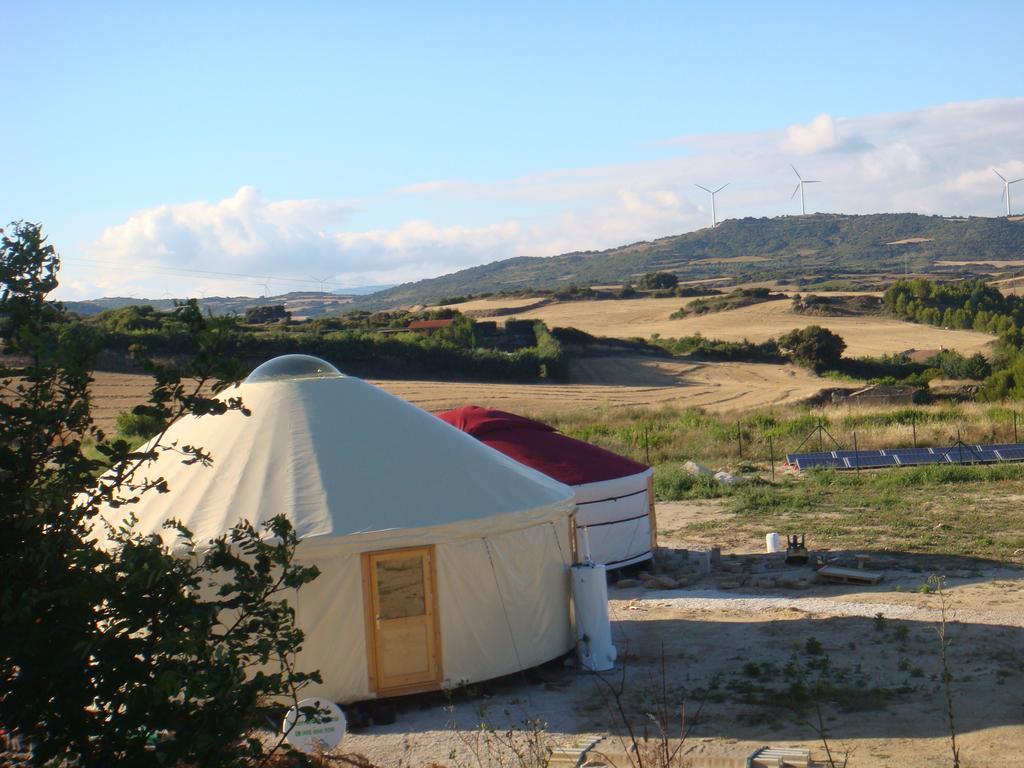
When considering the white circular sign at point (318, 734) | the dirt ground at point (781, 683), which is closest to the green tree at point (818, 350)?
the dirt ground at point (781, 683)

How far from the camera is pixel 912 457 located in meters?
22.6

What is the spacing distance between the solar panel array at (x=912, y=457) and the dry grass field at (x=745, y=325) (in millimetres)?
25631

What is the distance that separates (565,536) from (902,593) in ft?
14.6

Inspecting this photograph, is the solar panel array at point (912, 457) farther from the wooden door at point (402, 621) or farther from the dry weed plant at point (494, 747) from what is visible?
the dry weed plant at point (494, 747)

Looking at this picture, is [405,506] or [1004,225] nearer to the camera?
[405,506]

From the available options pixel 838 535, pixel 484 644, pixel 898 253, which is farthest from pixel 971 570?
pixel 898 253

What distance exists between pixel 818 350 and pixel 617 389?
8.60m

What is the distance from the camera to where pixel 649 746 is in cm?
802

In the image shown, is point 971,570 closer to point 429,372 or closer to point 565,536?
point 565,536

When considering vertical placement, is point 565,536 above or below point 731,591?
above

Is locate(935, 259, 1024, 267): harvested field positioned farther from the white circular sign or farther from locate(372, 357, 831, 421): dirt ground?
the white circular sign

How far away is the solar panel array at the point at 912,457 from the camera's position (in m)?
22.2

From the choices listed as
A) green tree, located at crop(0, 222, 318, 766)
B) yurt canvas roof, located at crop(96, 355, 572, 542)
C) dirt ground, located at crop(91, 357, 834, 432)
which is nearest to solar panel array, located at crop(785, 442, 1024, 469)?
dirt ground, located at crop(91, 357, 834, 432)

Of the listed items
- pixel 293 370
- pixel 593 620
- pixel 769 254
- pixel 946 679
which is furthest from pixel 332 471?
pixel 769 254
